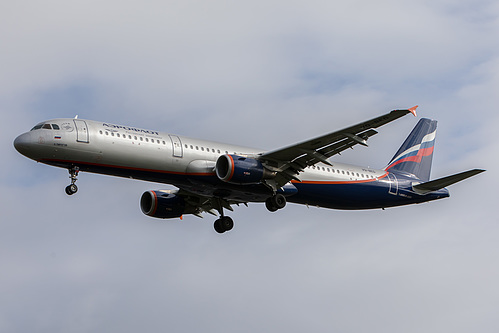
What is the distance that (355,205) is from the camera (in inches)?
1981

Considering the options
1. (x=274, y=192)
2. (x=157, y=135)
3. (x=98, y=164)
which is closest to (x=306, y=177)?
(x=274, y=192)

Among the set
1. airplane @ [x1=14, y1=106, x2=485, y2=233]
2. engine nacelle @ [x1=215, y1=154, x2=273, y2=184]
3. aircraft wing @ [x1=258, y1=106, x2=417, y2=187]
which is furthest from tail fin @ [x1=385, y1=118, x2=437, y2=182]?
engine nacelle @ [x1=215, y1=154, x2=273, y2=184]

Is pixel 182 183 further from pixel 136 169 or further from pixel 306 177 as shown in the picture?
pixel 306 177

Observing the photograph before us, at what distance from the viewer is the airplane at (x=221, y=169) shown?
41.6 metres

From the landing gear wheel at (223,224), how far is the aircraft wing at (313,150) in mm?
6152

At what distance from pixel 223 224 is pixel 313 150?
373 inches

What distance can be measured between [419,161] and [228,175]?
18.7 metres

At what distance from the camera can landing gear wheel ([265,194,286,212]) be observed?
151 ft

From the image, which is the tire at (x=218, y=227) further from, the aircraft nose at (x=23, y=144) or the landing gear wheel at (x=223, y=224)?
the aircraft nose at (x=23, y=144)

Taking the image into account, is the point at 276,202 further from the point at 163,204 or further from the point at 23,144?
the point at 23,144

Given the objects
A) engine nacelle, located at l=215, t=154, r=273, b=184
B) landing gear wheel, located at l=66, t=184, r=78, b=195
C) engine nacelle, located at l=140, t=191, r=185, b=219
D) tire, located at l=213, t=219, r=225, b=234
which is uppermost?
engine nacelle, located at l=140, t=191, r=185, b=219

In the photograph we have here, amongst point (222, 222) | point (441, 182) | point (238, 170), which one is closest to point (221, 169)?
point (238, 170)

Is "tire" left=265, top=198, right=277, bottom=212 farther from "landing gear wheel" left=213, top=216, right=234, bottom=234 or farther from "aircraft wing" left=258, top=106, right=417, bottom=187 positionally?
"landing gear wheel" left=213, top=216, right=234, bottom=234

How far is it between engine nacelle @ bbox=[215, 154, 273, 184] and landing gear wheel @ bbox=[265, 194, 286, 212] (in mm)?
2171
